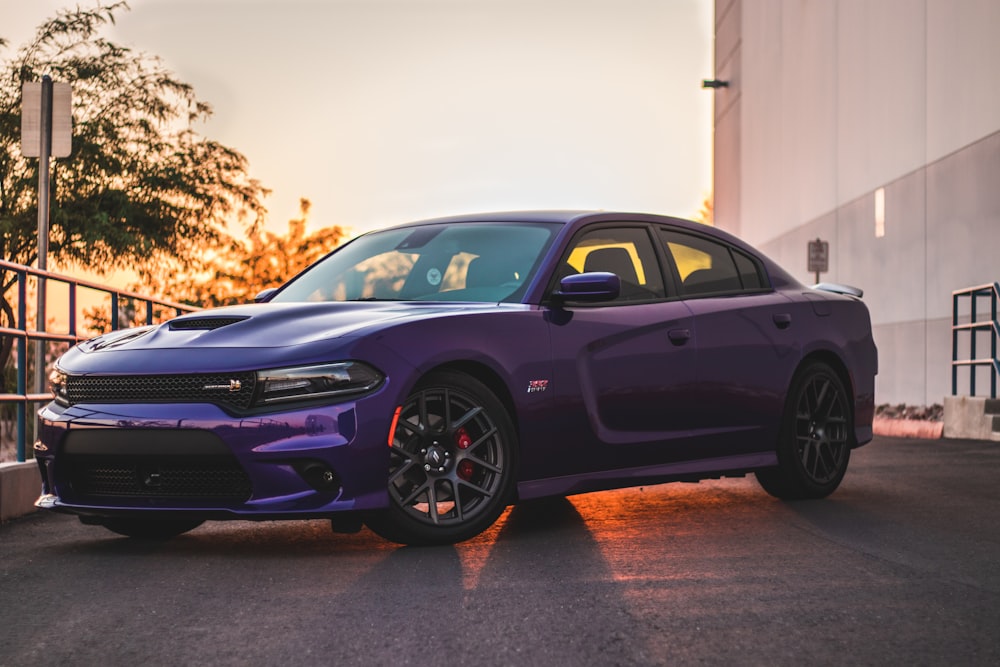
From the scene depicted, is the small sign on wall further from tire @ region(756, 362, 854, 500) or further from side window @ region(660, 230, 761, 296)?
side window @ region(660, 230, 761, 296)

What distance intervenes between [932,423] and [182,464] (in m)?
12.9

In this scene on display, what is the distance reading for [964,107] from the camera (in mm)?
Answer: 20000

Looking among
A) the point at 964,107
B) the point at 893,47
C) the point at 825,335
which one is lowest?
the point at 825,335

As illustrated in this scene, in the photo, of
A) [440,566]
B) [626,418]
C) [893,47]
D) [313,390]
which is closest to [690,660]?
[440,566]

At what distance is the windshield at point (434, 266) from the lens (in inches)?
264

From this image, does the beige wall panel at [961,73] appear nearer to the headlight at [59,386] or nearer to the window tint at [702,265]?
the window tint at [702,265]

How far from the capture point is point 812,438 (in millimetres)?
7941

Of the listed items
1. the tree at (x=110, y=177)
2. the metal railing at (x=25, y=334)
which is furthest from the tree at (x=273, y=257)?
the metal railing at (x=25, y=334)

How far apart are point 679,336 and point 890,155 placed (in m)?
18.3

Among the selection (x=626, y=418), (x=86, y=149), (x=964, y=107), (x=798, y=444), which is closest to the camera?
(x=626, y=418)

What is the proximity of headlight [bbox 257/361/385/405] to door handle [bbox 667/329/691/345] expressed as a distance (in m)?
1.96

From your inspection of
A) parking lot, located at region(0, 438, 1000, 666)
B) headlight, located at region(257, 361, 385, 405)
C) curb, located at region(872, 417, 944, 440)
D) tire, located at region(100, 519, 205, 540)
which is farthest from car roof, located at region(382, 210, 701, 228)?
curb, located at region(872, 417, 944, 440)

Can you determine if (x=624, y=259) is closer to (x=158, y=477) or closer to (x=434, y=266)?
(x=434, y=266)

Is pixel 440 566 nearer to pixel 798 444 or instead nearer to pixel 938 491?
pixel 798 444
